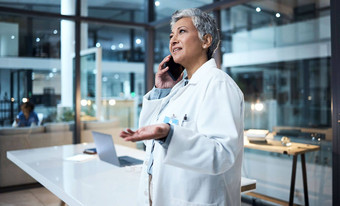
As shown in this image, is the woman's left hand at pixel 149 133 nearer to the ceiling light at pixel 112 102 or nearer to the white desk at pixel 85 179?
the white desk at pixel 85 179

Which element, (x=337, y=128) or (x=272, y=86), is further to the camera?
(x=272, y=86)

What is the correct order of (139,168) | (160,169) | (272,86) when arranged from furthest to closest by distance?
(272,86), (139,168), (160,169)

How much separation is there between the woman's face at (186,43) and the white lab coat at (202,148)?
70 mm

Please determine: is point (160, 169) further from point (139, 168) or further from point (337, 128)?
point (337, 128)

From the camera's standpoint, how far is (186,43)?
4.29 feet

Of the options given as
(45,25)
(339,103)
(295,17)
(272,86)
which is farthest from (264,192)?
(45,25)

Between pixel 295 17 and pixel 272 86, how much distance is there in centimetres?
90

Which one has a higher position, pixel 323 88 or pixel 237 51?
pixel 237 51

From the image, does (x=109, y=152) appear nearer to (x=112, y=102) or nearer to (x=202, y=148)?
(x=202, y=148)

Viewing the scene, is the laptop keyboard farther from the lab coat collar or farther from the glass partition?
the glass partition

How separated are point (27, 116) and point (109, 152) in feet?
8.96

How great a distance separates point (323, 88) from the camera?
371cm

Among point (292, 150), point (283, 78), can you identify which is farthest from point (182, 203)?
point (283, 78)

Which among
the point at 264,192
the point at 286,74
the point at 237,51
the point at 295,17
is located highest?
the point at 295,17
